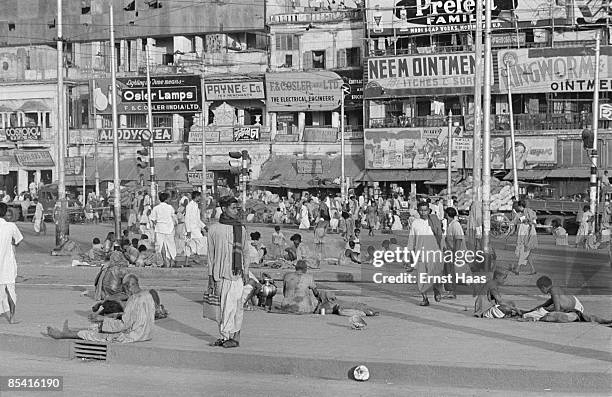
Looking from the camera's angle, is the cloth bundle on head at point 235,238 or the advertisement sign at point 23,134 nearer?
the cloth bundle on head at point 235,238

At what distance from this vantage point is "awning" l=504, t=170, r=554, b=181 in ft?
159

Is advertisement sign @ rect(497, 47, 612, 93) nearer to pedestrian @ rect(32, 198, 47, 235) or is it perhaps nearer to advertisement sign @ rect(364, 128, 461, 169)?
advertisement sign @ rect(364, 128, 461, 169)

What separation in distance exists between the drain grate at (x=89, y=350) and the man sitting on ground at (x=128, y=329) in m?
0.13

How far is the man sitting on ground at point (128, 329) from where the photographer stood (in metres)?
11.6

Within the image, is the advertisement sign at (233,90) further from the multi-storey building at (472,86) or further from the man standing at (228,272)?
the man standing at (228,272)

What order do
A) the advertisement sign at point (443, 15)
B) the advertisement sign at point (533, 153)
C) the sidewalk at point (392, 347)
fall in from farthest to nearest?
the advertisement sign at point (443, 15) < the advertisement sign at point (533, 153) < the sidewalk at point (392, 347)

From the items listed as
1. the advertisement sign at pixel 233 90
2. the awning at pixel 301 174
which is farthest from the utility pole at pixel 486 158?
the advertisement sign at pixel 233 90

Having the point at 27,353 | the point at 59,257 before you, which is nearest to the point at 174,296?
the point at 27,353

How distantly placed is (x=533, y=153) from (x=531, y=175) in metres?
1.39

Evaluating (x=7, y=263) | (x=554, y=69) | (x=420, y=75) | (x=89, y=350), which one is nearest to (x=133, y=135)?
(x=420, y=75)

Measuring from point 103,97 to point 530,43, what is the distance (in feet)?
81.9

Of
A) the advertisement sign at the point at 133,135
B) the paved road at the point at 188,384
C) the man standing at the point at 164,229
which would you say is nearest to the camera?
the paved road at the point at 188,384

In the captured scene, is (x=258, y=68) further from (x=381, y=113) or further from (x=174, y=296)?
(x=174, y=296)

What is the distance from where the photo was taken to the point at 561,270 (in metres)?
18.2
